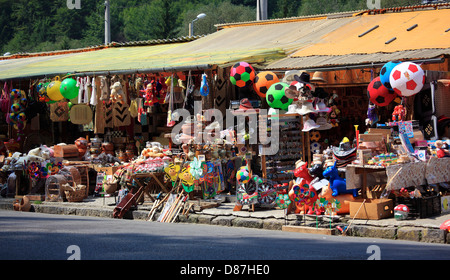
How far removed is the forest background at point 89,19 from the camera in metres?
66.8

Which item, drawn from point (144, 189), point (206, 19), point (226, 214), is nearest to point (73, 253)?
point (226, 214)

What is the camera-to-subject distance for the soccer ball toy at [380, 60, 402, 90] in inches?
528

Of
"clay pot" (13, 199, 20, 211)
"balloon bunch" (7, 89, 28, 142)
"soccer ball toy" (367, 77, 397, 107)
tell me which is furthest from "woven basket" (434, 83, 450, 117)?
"balloon bunch" (7, 89, 28, 142)

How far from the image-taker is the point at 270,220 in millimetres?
12688

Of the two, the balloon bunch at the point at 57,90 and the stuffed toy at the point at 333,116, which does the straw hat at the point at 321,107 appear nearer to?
the stuffed toy at the point at 333,116

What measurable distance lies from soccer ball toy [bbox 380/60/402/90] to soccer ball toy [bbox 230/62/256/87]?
10.5 feet

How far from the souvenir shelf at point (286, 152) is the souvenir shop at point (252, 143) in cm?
2

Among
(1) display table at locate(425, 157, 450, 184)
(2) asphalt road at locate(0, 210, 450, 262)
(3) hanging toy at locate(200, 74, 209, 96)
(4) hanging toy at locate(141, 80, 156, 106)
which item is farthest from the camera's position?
(4) hanging toy at locate(141, 80, 156, 106)

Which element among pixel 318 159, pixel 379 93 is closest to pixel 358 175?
pixel 318 159

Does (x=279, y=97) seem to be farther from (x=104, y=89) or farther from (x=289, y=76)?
(x=104, y=89)

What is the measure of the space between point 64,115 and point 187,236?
1087cm

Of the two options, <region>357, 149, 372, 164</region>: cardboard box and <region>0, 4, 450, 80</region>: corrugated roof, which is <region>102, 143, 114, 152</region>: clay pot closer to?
<region>0, 4, 450, 80</region>: corrugated roof

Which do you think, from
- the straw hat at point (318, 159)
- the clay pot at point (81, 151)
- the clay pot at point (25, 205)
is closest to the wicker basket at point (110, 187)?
the clay pot at point (25, 205)

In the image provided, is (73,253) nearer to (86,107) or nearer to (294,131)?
(294,131)
